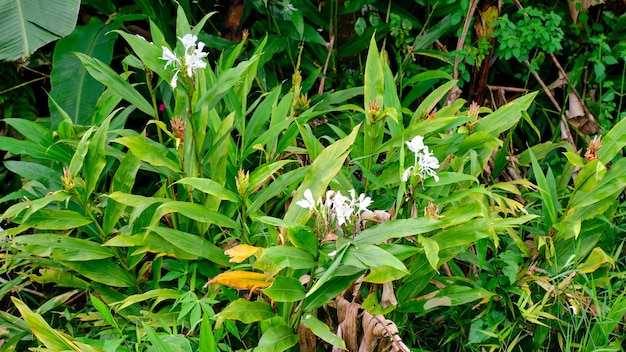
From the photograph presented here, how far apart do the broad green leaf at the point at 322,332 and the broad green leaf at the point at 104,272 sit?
597mm

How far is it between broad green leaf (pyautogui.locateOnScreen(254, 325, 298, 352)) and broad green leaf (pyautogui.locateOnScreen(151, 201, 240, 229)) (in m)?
0.33

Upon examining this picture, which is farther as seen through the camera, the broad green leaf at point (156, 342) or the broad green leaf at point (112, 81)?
the broad green leaf at point (112, 81)

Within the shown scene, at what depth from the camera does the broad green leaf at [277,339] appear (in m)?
1.85

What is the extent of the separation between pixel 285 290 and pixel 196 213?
355mm

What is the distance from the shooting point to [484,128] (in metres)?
2.34

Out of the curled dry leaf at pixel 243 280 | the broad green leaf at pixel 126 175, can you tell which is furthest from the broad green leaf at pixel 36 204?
the curled dry leaf at pixel 243 280

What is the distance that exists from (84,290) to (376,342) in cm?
97

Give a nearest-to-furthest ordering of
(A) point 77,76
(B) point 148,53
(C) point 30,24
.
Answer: (B) point 148,53, (C) point 30,24, (A) point 77,76

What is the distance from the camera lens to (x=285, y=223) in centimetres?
172

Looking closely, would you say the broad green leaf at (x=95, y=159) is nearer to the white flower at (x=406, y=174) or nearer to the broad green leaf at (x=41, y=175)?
the broad green leaf at (x=41, y=175)

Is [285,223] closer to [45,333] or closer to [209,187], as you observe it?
[209,187]

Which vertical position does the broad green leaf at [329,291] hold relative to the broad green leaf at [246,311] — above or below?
above

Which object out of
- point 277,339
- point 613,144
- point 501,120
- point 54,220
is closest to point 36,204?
point 54,220

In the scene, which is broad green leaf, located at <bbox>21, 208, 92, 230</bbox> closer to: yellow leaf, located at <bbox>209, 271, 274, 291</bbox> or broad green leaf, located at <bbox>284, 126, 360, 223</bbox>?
yellow leaf, located at <bbox>209, 271, 274, 291</bbox>
